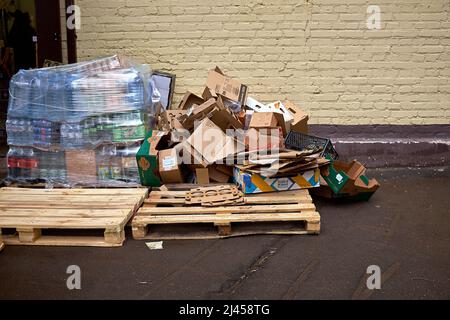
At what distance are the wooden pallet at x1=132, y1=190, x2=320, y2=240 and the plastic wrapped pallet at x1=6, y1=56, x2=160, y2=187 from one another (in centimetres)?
83

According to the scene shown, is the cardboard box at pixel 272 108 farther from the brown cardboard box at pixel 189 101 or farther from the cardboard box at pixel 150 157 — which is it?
the cardboard box at pixel 150 157

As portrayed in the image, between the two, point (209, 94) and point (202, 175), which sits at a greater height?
point (209, 94)

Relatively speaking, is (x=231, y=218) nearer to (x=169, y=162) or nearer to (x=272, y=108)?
(x=169, y=162)

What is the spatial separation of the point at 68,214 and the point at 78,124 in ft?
4.13

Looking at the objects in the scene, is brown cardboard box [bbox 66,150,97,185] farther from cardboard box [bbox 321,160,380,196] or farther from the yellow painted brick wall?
cardboard box [bbox 321,160,380,196]

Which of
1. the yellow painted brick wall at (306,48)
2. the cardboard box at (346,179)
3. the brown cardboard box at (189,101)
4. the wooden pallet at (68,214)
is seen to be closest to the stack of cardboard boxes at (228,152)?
the cardboard box at (346,179)

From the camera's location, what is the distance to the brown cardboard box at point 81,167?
18.4ft

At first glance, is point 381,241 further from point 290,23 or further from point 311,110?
point 290,23

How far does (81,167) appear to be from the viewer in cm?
562

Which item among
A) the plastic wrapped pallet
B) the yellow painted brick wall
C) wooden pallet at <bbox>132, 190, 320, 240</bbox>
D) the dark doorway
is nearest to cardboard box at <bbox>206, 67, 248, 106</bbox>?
the yellow painted brick wall

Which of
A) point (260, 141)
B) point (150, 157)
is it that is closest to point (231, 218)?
point (260, 141)

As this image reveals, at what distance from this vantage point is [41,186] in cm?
569
